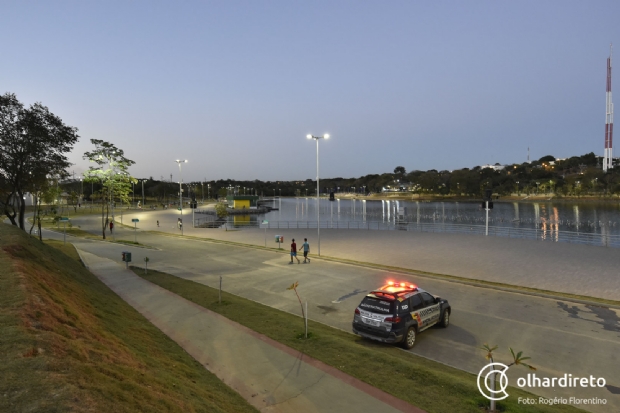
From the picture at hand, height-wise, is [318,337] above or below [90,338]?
below

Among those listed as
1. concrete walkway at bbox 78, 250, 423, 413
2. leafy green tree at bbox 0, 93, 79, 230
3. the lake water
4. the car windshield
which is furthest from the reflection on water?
leafy green tree at bbox 0, 93, 79, 230

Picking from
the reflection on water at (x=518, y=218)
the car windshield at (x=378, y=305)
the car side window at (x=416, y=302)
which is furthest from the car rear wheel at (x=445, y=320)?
the reflection on water at (x=518, y=218)

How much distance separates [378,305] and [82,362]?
715 cm

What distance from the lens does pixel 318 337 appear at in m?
9.96

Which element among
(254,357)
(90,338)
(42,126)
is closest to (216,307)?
(254,357)

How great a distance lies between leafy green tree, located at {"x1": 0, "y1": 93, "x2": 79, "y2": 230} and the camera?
1975cm

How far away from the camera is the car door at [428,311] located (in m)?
10.6

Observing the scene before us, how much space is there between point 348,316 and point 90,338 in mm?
8365

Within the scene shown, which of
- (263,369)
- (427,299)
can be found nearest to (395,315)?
(427,299)

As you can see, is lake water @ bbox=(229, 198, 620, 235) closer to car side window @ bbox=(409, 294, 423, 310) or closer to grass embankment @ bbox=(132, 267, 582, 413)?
grass embankment @ bbox=(132, 267, 582, 413)

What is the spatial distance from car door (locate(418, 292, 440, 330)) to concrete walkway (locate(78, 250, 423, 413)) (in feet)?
12.7

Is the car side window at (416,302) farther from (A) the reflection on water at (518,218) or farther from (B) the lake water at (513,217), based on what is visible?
(B) the lake water at (513,217)

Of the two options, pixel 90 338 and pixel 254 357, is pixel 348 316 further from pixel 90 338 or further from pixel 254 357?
Result: pixel 90 338

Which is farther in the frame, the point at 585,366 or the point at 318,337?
the point at 318,337
